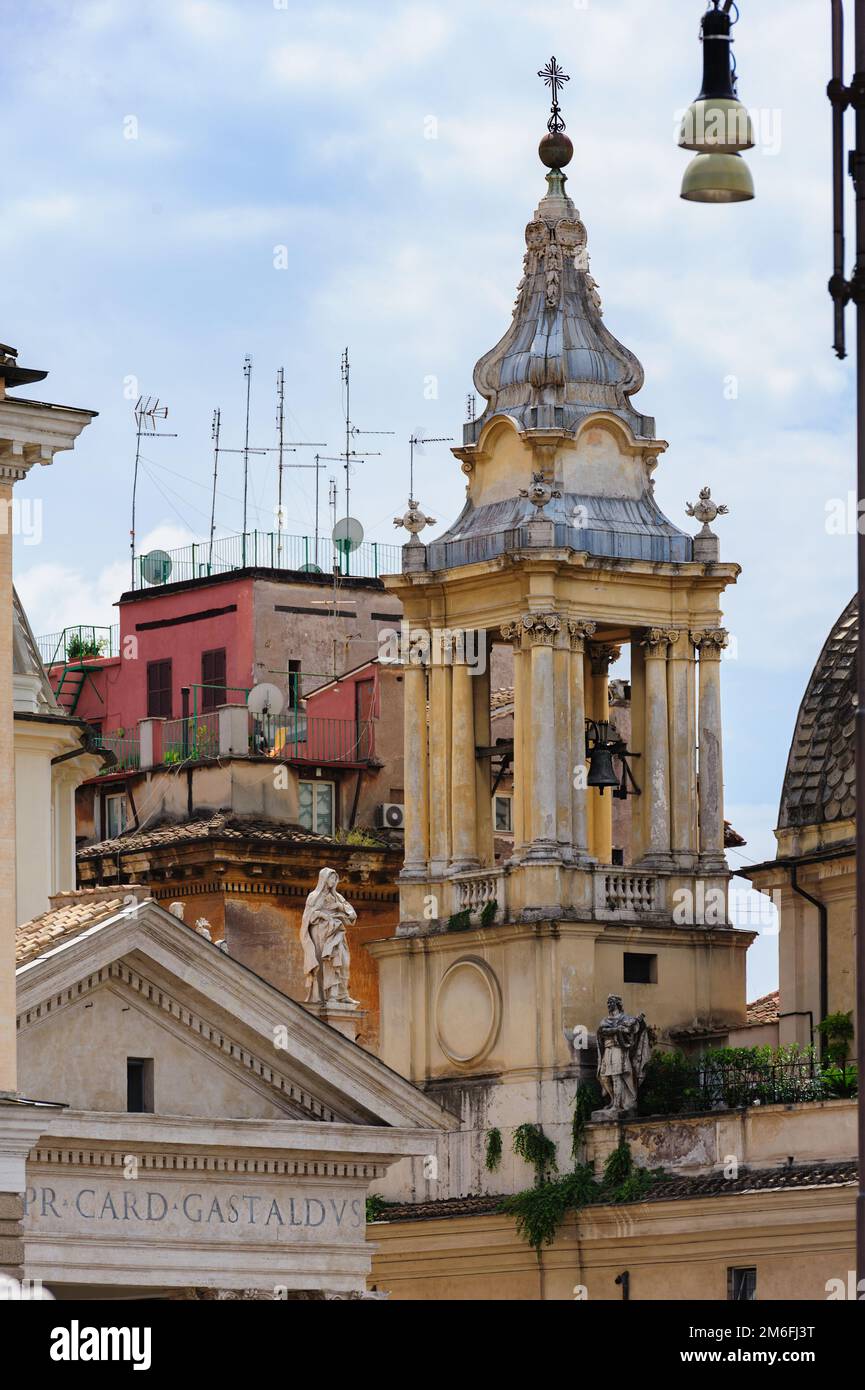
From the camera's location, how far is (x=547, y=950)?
6138cm

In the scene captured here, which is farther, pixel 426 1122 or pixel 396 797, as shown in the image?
pixel 396 797

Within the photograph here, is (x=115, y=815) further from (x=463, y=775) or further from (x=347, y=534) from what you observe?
(x=463, y=775)

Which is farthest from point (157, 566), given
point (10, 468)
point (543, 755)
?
point (10, 468)

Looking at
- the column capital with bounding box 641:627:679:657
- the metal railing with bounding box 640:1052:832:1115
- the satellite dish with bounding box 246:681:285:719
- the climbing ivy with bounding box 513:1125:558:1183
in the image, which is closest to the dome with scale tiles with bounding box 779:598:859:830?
the column capital with bounding box 641:627:679:657

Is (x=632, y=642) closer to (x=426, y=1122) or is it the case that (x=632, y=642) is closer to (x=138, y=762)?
(x=138, y=762)

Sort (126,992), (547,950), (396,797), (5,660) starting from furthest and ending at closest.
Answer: (396,797) → (547,950) → (126,992) → (5,660)

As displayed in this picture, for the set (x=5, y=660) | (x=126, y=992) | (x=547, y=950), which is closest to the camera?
(x=5, y=660)

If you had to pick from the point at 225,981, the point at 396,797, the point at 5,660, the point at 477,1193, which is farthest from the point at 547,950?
the point at 5,660

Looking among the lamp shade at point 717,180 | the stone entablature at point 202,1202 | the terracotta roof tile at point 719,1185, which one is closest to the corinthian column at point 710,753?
the terracotta roof tile at point 719,1185

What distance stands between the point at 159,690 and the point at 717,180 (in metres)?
49.6

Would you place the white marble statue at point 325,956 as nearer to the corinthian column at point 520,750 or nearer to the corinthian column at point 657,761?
the corinthian column at point 520,750

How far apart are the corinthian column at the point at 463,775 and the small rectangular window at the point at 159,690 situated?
1329 centimetres

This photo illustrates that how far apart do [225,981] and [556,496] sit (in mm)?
20848

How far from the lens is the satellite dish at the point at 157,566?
258 ft
